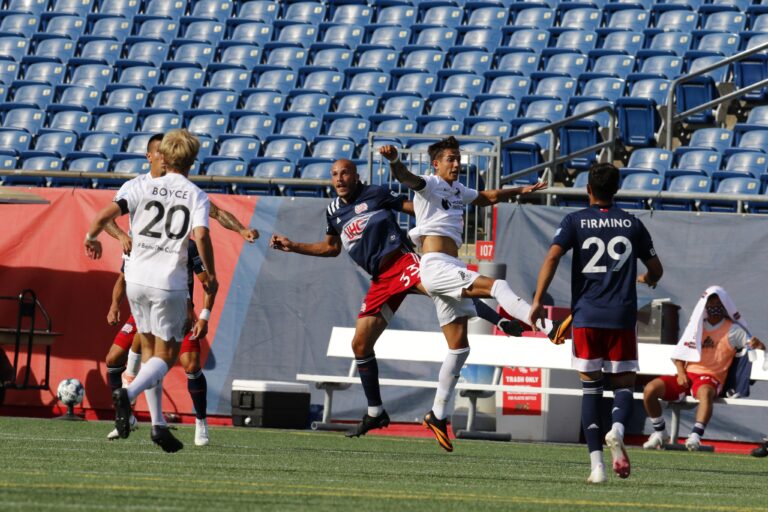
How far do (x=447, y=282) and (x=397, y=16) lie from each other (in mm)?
14683

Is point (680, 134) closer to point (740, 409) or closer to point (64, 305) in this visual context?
point (740, 409)

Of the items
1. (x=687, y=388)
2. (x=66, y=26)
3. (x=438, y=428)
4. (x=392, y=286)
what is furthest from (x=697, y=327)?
(x=66, y=26)

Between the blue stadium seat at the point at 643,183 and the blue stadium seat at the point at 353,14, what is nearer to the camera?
the blue stadium seat at the point at 643,183

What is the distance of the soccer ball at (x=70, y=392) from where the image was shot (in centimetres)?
1493

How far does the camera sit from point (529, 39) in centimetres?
2286

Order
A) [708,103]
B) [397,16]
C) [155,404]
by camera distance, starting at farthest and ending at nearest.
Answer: [397,16] < [708,103] < [155,404]

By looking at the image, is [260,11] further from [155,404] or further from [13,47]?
[155,404]

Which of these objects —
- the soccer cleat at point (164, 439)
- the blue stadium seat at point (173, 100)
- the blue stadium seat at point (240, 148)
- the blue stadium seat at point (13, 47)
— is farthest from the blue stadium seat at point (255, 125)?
the soccer cleat at point (164, 439)

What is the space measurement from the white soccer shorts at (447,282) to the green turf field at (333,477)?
1.12 metres

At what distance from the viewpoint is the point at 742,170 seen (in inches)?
695

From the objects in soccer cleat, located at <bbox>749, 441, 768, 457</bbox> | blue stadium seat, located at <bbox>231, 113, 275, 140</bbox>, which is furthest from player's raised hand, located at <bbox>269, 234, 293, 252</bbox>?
blue stadium seat, located at <bbox>231, 113, 275, 140</bbox>

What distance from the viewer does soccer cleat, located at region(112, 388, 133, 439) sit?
8.34 m

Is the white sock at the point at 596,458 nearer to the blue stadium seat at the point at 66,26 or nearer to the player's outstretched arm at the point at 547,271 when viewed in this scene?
the player's outstretched arm at the point at 547,271

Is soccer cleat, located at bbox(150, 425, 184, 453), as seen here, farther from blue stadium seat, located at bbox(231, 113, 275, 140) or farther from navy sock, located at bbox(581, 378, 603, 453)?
blue stadium seat, located at bbox(231, 113, 275, 140)
